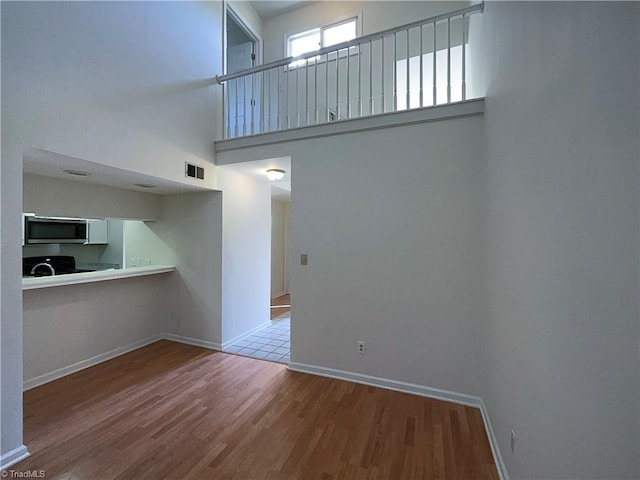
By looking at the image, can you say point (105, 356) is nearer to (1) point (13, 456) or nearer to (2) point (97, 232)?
(1) point (13, 456)

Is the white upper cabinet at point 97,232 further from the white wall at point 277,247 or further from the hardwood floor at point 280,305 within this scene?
the hardwood floor at point 280,305

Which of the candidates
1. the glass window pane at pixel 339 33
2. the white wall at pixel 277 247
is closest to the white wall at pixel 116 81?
the glass window pane at pixel 339 33

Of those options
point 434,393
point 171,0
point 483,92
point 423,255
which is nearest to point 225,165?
point 171,0

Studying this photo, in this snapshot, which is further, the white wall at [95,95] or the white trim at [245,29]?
the white trim at [245,29]

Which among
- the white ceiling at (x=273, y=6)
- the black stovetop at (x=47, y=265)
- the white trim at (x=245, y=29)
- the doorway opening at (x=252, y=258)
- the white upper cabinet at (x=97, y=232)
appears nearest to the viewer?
the doorway opening at (x=252, y=258)

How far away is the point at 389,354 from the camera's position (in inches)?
104

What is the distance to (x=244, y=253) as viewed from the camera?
3.96 metres

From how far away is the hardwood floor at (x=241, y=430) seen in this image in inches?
67.4

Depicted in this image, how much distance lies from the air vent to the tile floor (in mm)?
2170

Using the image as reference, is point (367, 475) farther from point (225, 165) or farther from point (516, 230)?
point (225, 165)

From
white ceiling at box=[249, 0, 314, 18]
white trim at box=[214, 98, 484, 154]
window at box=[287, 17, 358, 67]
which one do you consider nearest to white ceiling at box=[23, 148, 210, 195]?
white trim at box=[214, 98, 484, 154]

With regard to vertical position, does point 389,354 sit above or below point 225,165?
below

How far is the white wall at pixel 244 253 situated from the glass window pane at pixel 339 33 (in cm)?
258

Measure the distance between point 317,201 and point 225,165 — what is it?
1372 mm
